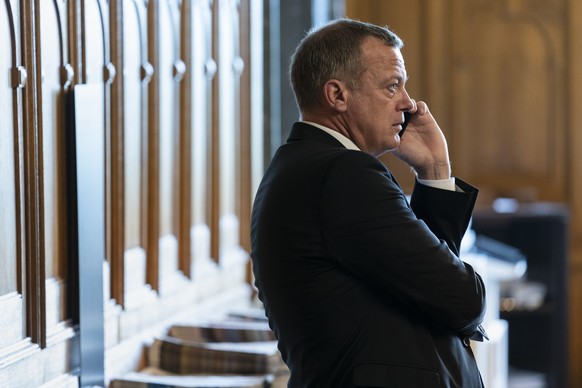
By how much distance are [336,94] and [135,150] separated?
3.39 ft

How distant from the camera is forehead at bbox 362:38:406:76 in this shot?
183 cm

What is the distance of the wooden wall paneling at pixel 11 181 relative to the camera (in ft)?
6.41

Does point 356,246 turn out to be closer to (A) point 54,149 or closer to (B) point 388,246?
(B) point 388,246

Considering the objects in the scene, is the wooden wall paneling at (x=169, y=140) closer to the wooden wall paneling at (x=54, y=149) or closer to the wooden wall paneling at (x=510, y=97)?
the wooden wall paneling at (x=54, y=149)

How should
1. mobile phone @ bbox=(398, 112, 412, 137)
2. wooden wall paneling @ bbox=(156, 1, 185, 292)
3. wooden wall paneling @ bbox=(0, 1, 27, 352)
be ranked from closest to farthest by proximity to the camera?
wooden wall paneling @ bbox=(0, 1, 27, 352) → mobile phone @ bbox=(398, 112, 412, 137) → wooden wall paneling @ bbox=(156, 1, 185, 292)

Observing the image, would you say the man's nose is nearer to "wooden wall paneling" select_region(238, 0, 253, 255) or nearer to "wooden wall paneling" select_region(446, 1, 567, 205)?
"wooden wall paneling" select_region(238, 0, 253, 255)

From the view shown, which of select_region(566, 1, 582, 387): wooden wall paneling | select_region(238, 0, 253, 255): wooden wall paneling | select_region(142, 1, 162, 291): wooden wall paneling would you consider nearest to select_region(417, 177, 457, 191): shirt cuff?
select_region(142, 1, 162, 291): wooden wall paneling

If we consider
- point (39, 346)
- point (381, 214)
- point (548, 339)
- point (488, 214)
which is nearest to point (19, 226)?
point (39, 346)

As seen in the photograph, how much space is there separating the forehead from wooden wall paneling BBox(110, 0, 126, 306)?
89cm

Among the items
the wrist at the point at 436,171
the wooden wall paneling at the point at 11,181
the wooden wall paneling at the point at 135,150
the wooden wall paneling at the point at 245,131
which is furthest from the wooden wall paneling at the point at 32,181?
the wooden wall paneling at the point at 245,131

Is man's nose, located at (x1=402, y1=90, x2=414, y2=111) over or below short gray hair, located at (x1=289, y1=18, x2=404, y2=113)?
below

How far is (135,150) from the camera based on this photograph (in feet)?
8.98

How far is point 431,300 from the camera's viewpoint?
67.0 inches

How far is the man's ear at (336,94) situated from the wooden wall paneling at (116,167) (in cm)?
84
